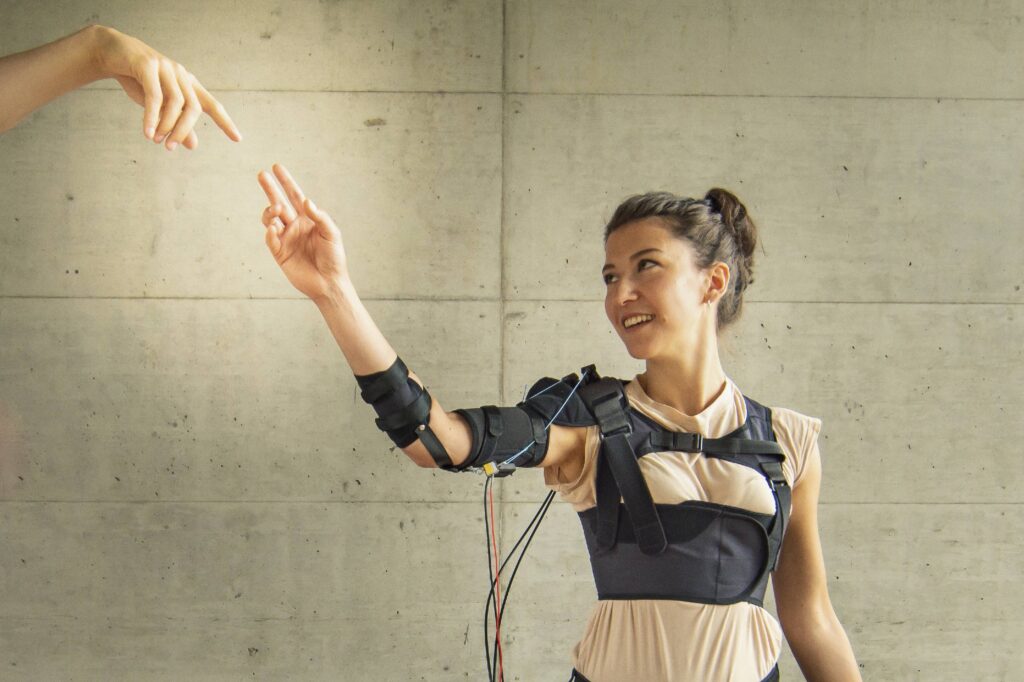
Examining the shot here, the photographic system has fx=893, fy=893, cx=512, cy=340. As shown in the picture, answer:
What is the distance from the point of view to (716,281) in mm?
1683

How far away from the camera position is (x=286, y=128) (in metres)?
2.74

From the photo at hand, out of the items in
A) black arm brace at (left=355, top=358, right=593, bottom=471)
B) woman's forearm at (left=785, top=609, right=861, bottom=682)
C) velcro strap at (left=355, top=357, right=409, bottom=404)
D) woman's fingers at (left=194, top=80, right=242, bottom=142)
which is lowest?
woman's forearm at (left=785, top=609, right=861, bottom=682)

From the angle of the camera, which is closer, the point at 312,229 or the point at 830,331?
the point at 312,229

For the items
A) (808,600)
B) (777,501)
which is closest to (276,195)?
(777,501)

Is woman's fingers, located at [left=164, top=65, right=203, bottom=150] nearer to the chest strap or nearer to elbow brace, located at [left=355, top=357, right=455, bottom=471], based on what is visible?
elbow brace, located at [left=355, top=357, right=455, bottom=471]

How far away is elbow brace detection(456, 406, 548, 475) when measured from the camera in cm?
144

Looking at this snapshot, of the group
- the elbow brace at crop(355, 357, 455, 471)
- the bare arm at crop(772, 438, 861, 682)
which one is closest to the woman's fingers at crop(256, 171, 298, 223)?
the elbow brace at crop(355, 357, 455, 471)

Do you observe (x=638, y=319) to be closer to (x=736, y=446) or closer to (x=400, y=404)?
(x=736, y=446)

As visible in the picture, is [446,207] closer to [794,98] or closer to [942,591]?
[794,98]

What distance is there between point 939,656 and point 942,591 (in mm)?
206

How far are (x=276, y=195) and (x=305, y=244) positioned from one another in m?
0.08

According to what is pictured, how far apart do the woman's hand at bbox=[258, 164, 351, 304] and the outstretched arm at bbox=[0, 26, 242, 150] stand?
11cm

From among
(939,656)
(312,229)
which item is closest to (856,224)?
(939,656)

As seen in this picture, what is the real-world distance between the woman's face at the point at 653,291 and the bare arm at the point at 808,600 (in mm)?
372
